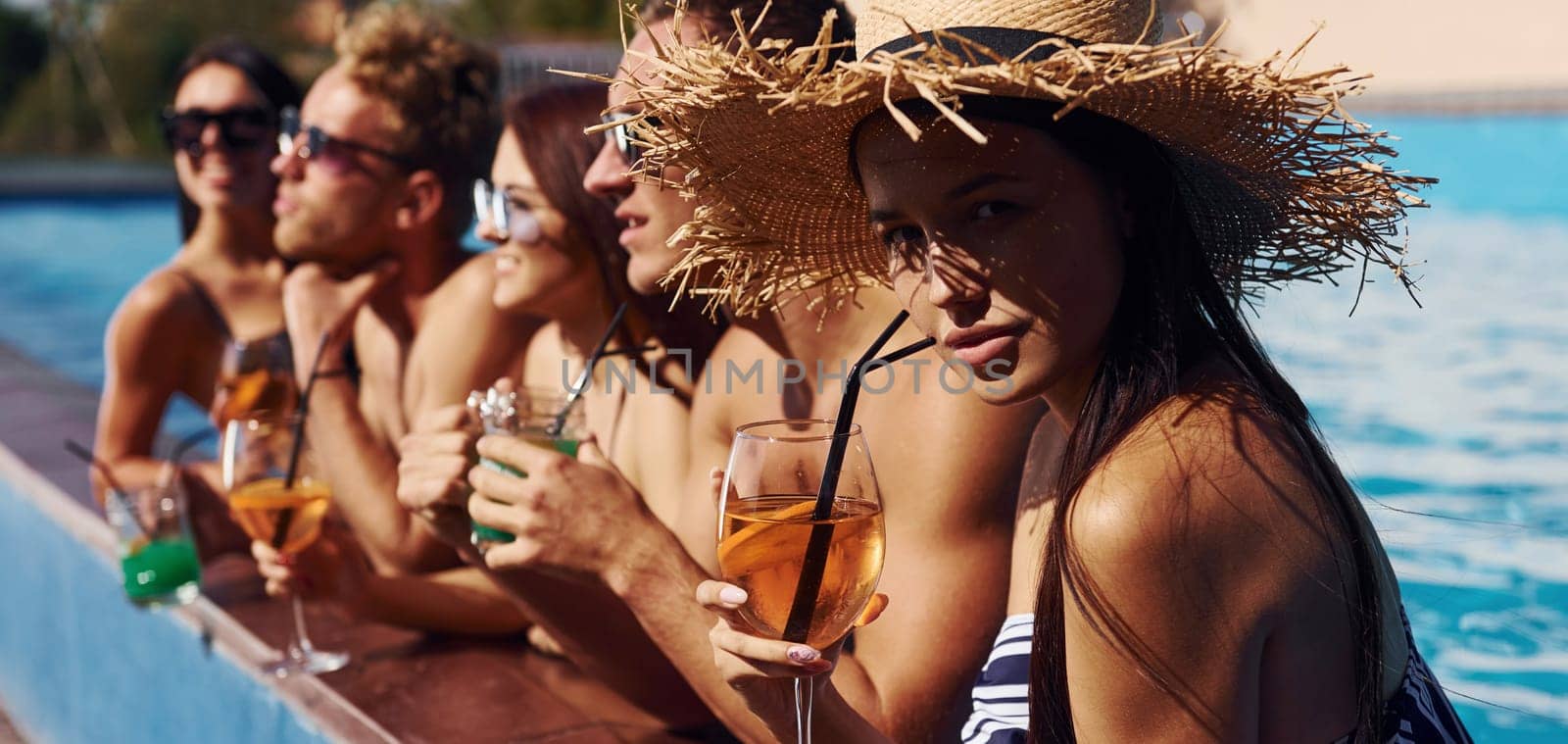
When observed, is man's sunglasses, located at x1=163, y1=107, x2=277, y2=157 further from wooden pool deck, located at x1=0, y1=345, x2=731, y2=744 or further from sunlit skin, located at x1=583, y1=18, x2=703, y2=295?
sunlit skin, located at x1=583, y1=18, x2=703, y2=295

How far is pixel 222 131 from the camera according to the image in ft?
19.5

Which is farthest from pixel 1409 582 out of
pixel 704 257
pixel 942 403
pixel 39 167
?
pixel 39 167

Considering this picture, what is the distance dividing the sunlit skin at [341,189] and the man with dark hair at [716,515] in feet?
6.05

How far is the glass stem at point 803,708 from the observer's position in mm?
1960

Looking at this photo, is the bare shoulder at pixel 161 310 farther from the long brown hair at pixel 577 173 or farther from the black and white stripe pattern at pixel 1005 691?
the black and white stripe pattern at pixel 1005 691

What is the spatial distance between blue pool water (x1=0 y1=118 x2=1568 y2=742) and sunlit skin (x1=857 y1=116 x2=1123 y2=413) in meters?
0.50

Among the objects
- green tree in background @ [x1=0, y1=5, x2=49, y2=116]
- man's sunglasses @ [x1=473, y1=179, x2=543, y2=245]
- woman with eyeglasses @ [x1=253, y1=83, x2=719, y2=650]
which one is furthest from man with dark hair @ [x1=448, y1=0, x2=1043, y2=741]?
green tree in background @ [x1=0, y1=5, x2=49, y2=116]

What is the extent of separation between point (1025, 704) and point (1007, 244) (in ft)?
2.55

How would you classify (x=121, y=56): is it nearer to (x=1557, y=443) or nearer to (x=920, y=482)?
(x=1557, y=443)

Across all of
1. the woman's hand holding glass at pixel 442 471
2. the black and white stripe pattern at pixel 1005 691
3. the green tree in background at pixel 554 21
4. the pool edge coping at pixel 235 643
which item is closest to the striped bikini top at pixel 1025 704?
the black and white stripe pattern at pixel 1005 691

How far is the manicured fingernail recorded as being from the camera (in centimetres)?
184

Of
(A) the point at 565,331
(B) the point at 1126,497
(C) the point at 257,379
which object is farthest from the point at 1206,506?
(C) the point at 257,379

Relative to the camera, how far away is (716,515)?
2111mm

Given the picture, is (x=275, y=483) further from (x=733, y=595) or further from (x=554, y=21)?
(x=554, y=21)
